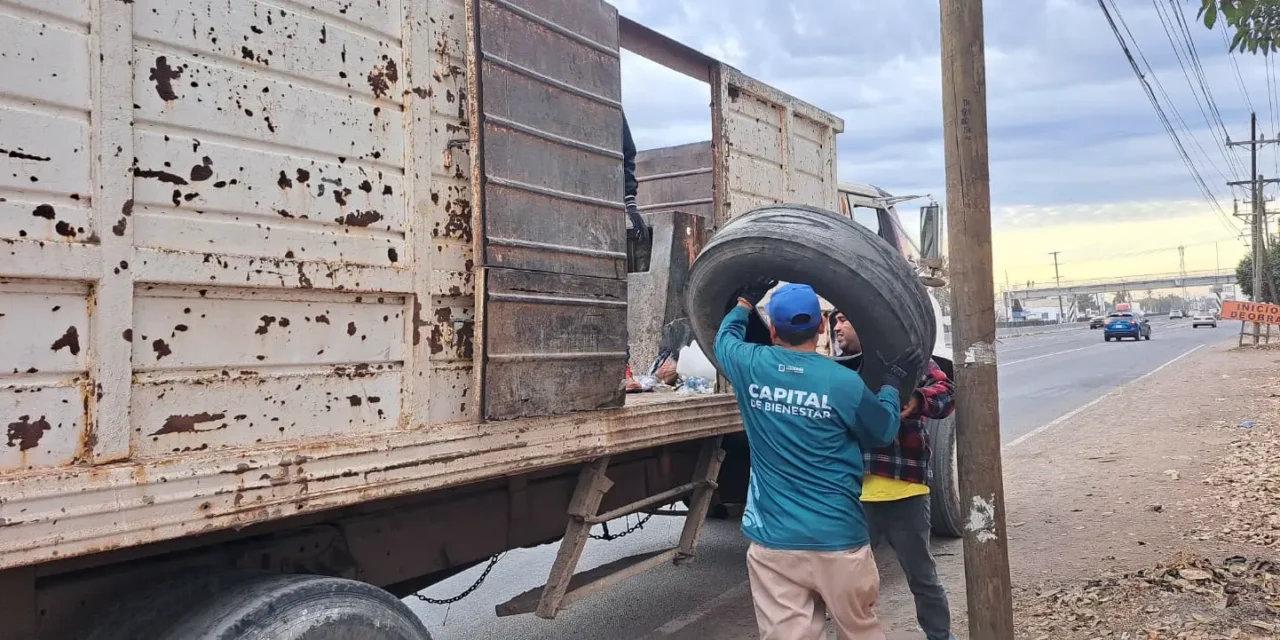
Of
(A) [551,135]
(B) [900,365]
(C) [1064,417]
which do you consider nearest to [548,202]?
(A) [551,135]

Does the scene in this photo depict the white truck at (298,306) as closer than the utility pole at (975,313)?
Yes

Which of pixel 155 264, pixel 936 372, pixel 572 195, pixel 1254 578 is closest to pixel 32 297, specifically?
pixel 155 264

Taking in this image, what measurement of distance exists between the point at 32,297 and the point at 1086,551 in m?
5.47

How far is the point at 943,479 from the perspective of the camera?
5602 millimetres

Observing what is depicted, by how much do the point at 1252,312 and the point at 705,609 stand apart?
22940 mm

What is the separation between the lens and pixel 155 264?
1.98m

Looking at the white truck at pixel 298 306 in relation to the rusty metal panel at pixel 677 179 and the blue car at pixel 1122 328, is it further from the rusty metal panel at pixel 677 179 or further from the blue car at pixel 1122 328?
the blue car at pixel 1122 328

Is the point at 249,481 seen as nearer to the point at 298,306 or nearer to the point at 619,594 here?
the point at 298,306

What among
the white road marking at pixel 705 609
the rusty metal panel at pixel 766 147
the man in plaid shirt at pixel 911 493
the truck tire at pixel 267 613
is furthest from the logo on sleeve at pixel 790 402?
the white road marking at pixel 705 609

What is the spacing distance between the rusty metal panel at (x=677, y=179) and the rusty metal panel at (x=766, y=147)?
2.52 ft

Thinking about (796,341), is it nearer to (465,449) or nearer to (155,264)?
(465,449)

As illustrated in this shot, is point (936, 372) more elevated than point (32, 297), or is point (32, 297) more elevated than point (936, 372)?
point (32, 297)

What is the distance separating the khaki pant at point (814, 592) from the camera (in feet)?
9.29

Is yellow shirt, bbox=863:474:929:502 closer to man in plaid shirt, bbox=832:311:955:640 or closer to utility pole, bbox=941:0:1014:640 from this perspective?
man in plaid shirt, bbox=832:311:955:640
